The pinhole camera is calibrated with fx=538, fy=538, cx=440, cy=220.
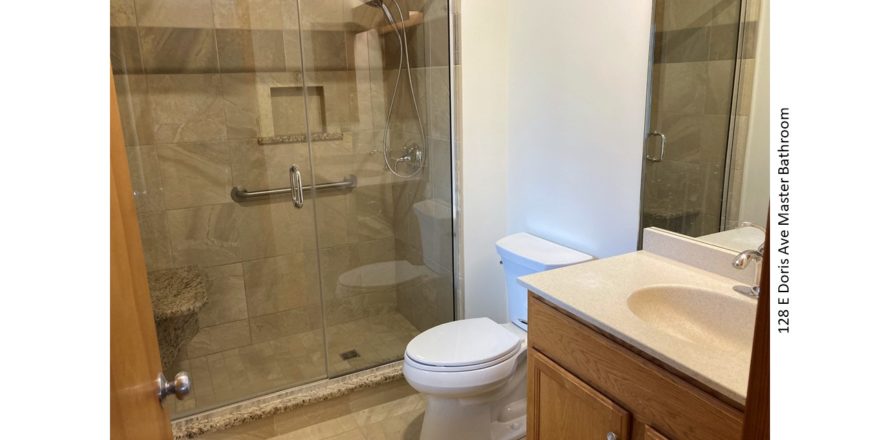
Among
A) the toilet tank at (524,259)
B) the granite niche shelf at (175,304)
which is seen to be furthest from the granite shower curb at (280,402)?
the toilet tank at (524,259)

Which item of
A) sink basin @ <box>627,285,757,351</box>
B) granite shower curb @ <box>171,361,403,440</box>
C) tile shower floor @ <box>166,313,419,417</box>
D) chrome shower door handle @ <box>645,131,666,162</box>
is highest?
chrome shower door handle @ <box>645,131,666,162</box>

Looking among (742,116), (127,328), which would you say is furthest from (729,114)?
(127,328)

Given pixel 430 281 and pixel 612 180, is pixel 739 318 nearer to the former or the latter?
pixel 612 180

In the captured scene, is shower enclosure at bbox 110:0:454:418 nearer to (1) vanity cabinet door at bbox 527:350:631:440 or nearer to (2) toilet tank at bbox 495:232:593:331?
(2) toilet tank at bbox 495:232:593:331

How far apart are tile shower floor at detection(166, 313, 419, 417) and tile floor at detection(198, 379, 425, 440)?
8.0 inches

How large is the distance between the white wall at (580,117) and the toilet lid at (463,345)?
0.48m

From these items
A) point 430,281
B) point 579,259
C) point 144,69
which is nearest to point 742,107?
point 579,259

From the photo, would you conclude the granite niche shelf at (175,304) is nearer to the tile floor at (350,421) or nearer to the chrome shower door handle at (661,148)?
A: the tile floor at (350,421)

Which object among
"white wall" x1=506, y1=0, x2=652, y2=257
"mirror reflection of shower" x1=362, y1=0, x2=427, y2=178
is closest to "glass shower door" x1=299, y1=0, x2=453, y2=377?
"mirror reflection of shower" x1=362, y1=0, x2=427, y2=178

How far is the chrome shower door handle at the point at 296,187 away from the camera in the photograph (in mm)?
2846

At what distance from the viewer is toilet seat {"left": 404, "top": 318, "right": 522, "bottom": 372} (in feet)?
6.32
